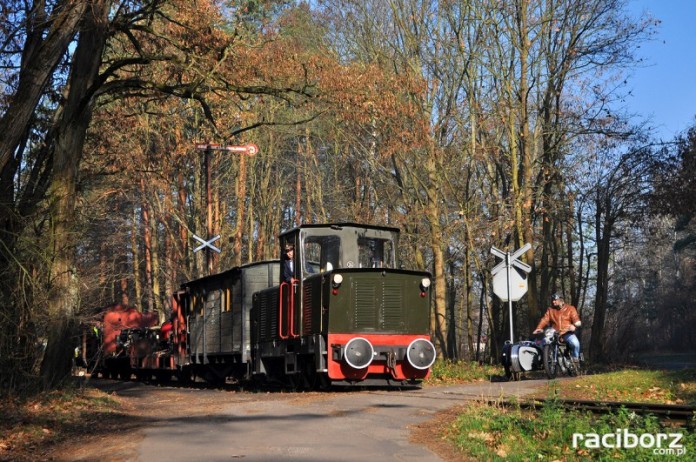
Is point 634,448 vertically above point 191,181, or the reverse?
point 191,181

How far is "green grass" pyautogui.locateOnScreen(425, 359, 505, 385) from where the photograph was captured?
72.3 feet

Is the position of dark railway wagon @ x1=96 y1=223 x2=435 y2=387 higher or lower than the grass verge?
higher

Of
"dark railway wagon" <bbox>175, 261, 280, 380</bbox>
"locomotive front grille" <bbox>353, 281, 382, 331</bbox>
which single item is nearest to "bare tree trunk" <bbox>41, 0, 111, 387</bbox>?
"locomotive front grille" <bbox>353, 281, 382, 331</bbox>

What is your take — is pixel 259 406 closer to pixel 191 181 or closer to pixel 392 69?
pixel 392 69

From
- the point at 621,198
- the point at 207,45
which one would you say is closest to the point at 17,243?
the point at 207,45

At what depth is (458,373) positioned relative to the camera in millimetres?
23203

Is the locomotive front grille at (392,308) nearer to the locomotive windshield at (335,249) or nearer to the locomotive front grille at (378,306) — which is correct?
the locomotive front grille at (378,306)

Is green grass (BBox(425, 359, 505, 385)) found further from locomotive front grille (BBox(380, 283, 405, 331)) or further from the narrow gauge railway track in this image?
the narrow gauge railway track

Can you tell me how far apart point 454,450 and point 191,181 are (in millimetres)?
35107

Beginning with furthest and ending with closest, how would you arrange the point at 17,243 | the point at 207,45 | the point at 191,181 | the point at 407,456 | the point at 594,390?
1. the point at 191,181
2. the point at 207,45
3. the point at 594,390
4. the point at 17,243
5. the point at 407,456

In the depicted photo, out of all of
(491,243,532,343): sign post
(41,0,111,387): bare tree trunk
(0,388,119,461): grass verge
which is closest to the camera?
(0,388,119,461): grass verge

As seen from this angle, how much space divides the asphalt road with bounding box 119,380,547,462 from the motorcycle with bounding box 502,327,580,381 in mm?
2531

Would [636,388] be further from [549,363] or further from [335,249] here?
[335,249]

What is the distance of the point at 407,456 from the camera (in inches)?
371
